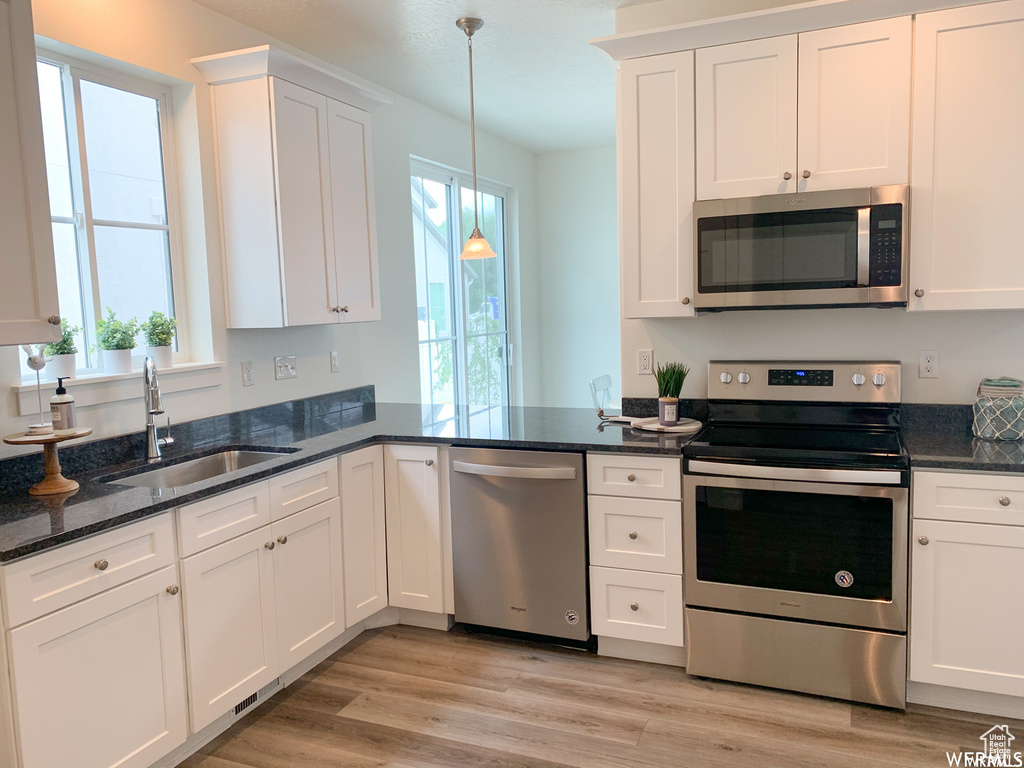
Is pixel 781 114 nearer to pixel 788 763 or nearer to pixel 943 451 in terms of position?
pixel 943 451

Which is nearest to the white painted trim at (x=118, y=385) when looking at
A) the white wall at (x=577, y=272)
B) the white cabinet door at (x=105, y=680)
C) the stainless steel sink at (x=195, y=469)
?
the stainless steel sink at (x=195, y=469)

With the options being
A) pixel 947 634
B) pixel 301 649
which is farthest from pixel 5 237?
pixel 947 634

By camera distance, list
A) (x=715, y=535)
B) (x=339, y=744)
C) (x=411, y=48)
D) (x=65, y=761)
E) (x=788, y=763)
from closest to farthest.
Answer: (x=65, y=761), (x=788, y=763), (x=339, y=744), (x=715, y=535), (x=411, y=48)

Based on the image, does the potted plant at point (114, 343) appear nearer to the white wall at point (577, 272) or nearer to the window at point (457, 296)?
the window at point (457, 296)

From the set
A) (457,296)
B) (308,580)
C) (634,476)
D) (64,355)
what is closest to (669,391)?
(634,476)

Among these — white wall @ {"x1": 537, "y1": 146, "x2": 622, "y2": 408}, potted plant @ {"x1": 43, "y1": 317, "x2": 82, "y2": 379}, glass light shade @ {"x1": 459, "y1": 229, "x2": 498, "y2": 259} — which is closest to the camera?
potted plant @ {"x1": 43, "y1": 317, "x2": 82, "y2": 379}

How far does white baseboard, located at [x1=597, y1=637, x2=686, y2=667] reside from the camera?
111 inches

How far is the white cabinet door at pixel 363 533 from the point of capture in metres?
2.95

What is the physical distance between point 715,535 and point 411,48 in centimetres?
260

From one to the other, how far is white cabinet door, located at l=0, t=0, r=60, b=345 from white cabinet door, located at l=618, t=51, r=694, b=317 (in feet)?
6.56

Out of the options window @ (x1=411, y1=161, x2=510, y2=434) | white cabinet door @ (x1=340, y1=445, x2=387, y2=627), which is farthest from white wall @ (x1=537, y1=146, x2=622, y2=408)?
white cabinet door @ (x1=340, y1=445, x2=387, y2=627)

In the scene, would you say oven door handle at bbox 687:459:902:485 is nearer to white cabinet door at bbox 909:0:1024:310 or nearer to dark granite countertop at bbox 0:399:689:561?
dark granite countertop at bbox 0:399:689:561

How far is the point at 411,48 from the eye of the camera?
3.51 metres

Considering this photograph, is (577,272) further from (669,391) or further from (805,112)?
(805,112)
